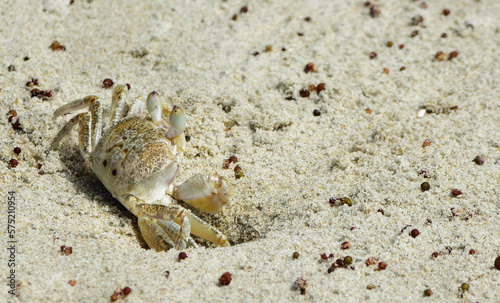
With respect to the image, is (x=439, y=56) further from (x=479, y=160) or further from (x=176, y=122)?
(x=176, y=122)

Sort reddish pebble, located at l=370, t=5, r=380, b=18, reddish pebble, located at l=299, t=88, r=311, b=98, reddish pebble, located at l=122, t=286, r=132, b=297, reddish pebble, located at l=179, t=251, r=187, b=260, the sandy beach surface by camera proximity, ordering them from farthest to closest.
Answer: reddish pebble, located at l=370, t=5, r=380, b=18
reddish pebble, located at l=299, t=88, r=311, b=98
reddish pebble, located at l=179, t=251, r=187, b=260
the sandy beach surface
reddish pebble, located at l=122, t=286, r=132, b=297

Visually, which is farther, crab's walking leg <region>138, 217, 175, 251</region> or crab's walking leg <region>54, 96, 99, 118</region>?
crab's walking leg <region>54, 96, 99, 118</region>

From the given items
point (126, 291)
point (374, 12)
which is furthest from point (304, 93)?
point (126, 291)

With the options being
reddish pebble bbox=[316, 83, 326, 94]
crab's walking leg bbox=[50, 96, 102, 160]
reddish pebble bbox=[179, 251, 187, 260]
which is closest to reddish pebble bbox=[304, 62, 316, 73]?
reddish pebble bbox=[316, 83, 326, 94]

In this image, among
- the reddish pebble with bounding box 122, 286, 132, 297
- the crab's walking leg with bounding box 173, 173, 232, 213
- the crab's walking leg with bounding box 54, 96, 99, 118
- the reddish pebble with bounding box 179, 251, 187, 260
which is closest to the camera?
the reddish pebble with bounding box 122, 286, 132, 297

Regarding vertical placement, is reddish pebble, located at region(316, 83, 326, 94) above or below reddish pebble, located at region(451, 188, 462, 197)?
above

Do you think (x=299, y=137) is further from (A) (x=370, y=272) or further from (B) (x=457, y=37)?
(B) (x=457, y=37)

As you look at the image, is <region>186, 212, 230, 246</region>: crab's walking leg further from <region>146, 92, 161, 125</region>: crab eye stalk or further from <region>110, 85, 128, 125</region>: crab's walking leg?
<region>110, 85, 128, 125</region>: crab's walking leg

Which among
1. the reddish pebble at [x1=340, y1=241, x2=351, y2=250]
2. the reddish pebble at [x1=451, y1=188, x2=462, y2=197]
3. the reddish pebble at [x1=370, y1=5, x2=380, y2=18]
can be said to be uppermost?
the reddish pebble at [x1=370, y1=5, x2=380, y2=18]
